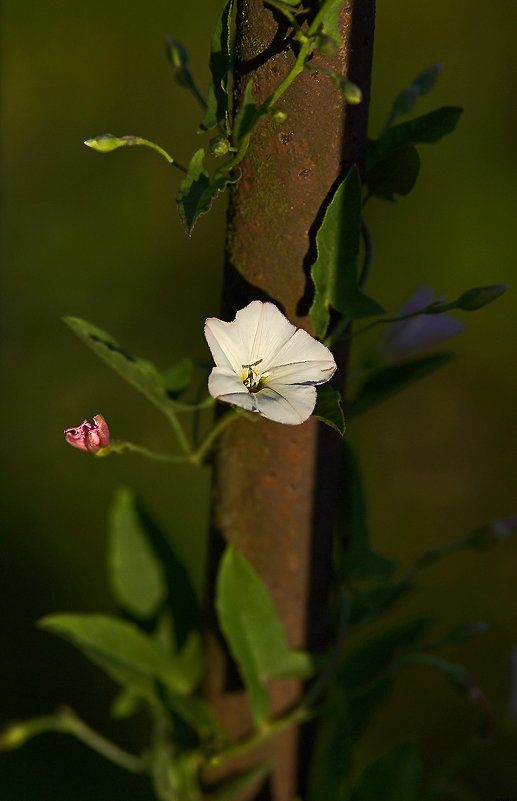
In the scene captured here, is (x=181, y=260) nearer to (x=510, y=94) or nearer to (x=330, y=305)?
(x=510, y=94)

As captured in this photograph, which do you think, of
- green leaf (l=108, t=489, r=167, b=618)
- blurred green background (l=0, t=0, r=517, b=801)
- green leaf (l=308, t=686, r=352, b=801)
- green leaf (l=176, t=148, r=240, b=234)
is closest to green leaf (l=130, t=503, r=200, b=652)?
green leaf (l=108, t=489, r=167, b=618)

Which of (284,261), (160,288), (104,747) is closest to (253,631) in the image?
(104,747)

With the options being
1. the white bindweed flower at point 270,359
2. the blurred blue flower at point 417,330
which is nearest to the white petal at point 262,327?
the white bindweed flower at point 270,359

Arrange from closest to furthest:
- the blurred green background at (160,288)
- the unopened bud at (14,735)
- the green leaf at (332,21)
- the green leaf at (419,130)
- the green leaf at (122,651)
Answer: the green leaf at (332,21) → the green leaf at (419,130) → the green leaf at (122,651) → the unopened bud at (14,735) → the blurred green background at (160,288)

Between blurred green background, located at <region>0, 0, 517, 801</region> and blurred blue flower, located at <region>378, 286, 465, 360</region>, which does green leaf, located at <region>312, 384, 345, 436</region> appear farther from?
blurred green background, located at <region>0, 0, 517, 801</region>

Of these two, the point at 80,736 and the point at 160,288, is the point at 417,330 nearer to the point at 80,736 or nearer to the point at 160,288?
the point at 80,736

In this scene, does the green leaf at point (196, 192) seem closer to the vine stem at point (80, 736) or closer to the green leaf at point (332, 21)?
the green leaf at point (332, 21)
